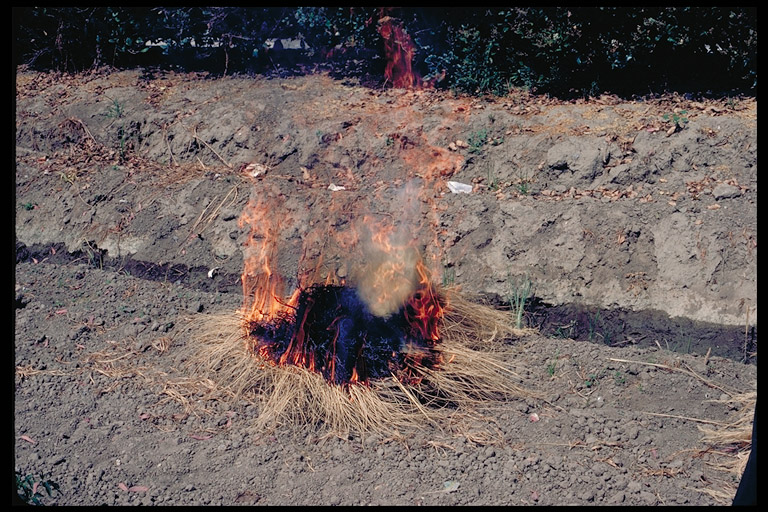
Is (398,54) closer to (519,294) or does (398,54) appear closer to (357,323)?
(519,294)

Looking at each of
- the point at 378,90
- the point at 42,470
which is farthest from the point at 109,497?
the point at 378,90

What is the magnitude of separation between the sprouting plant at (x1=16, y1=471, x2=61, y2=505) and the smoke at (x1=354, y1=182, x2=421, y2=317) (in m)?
2.11

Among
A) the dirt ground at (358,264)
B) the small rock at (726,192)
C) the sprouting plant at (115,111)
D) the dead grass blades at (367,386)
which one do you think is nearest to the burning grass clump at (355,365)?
the dead grass blades at (367,386)

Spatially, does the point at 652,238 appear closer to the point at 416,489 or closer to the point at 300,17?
the point at 416,489

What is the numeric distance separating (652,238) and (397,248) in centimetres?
191

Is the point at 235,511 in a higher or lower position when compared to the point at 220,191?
lower

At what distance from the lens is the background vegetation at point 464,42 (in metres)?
6.25

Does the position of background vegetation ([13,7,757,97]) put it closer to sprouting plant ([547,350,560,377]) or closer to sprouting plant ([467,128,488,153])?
sprouting plant ([467,128,488,153])

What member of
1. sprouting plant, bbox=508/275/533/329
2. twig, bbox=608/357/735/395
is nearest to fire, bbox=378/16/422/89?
sprouting plant, bbox=508/275/533/329

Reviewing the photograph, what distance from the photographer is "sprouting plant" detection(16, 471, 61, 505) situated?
3457 mm

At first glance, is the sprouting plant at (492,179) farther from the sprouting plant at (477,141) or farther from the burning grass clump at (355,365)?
the burning grass clump at (355,365)

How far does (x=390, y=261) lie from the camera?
197 inches

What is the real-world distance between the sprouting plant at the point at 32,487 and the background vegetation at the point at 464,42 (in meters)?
4.26
